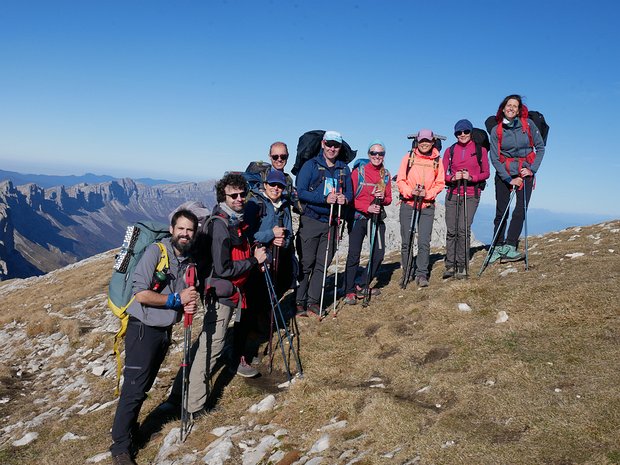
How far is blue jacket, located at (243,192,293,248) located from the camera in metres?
9.53

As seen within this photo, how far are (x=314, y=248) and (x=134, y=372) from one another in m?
5.91

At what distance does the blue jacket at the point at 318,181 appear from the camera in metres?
11.2

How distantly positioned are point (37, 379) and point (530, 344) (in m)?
13.7

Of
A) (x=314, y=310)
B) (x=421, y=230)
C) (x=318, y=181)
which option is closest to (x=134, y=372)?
(x=314, y=310)

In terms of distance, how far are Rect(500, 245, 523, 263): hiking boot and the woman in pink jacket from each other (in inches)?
57.9

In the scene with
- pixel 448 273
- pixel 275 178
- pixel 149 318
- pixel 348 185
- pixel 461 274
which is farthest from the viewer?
pixel 448 273

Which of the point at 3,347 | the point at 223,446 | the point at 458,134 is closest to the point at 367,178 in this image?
the point at 458,134

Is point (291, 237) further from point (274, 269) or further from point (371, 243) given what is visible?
point (371, 243)

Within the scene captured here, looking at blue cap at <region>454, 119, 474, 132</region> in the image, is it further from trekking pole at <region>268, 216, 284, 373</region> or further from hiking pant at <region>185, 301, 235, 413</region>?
hiking pant at <region>185, 301, 235, 413</region>

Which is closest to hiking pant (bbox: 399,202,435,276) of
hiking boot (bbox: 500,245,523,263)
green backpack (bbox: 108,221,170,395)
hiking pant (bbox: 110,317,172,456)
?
hiking boot (bbox: 500,245,523,263)

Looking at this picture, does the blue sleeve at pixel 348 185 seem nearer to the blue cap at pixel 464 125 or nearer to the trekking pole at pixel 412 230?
the trekking pole at pixel 412 230

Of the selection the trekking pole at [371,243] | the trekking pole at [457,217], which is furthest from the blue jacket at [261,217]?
the trekking pole at [457,217]

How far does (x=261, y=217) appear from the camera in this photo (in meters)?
9.72

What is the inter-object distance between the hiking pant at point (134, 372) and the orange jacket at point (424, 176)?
26.0 feet
